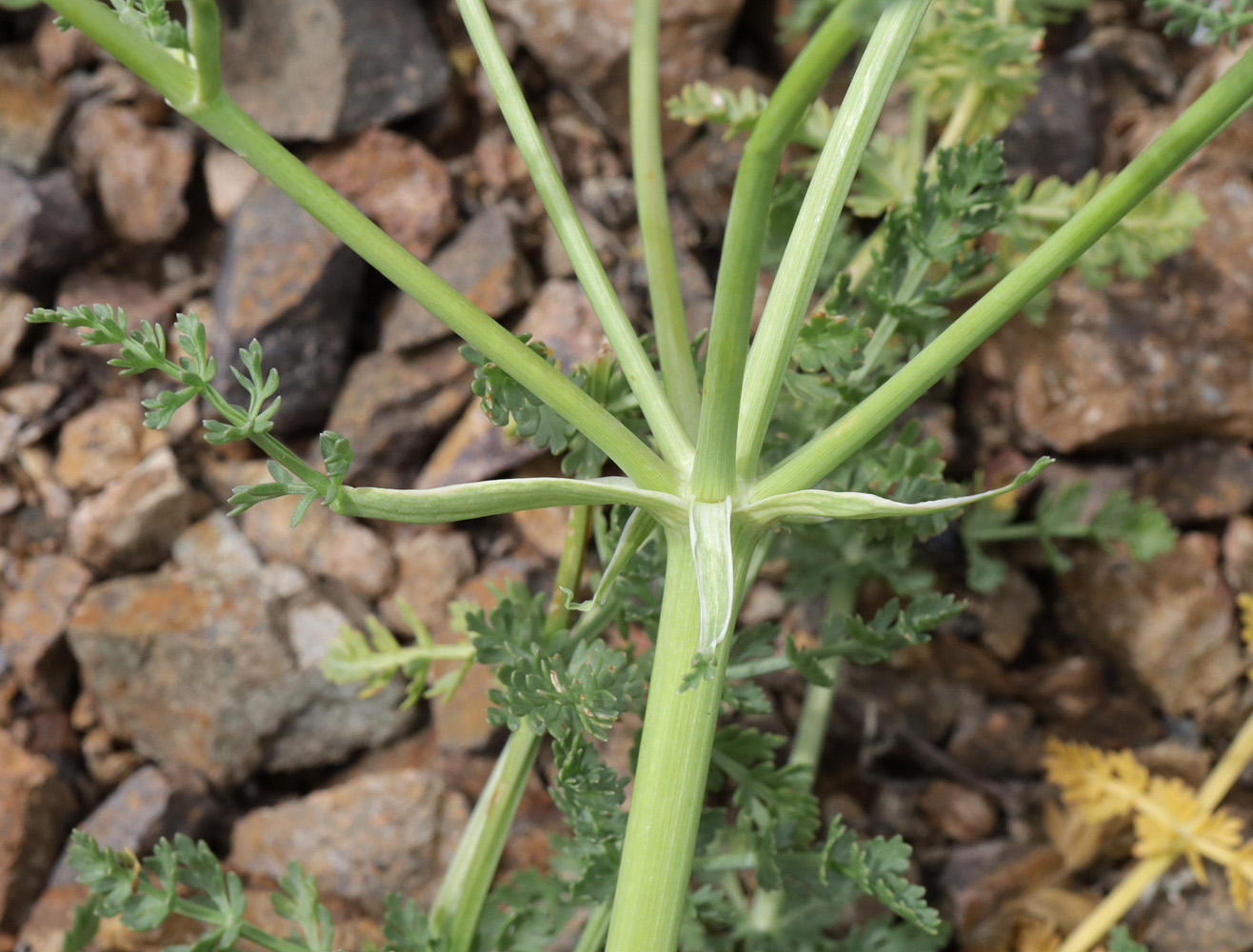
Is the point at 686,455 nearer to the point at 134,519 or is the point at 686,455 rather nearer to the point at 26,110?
the point at 134,519

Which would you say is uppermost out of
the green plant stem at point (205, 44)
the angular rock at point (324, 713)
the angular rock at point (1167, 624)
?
the green plant stem at point (205, 44)

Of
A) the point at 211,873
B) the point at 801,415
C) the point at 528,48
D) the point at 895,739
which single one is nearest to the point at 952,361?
the point at 801,415

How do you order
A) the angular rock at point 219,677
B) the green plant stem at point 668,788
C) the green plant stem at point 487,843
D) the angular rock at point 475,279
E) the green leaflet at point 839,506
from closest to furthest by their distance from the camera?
the green leaflet at point 839,506 → the green plant stem at point 668,788 → the green plant stem at point 487,843 → the angular rock at point 219,677 → the angular rock at point 475,279

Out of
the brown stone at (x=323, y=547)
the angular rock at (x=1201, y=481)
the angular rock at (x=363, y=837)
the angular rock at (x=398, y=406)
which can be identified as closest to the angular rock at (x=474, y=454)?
the angular rock at (x=398, y=406)

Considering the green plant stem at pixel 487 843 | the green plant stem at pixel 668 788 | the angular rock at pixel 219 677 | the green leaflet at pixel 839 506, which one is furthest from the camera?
the angular rock at pixel 219 677

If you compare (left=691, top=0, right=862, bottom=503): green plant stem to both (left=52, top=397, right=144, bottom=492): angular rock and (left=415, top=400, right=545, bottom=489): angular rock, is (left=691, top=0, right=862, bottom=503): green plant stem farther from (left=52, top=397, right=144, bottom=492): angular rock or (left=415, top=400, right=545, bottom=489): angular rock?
(left=52, top=397, right=144, bottom=492): angular rock

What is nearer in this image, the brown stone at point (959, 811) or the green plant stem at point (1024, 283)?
the green plant stem at point (1024, 283)

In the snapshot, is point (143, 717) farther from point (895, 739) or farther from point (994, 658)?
point (994, 658)

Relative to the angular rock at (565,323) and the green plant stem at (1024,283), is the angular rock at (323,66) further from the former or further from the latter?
the green plant stem at (1024,283)

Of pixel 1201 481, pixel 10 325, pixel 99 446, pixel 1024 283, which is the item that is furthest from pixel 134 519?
pixel 1201 481
